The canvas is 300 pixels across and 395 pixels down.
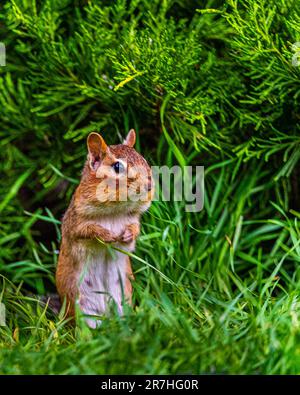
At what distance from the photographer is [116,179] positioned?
3502 mm

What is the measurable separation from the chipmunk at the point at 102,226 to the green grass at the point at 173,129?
6.0 inches

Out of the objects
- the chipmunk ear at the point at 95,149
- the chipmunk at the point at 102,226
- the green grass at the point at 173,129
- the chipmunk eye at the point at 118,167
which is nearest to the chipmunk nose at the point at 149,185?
the chipmunk at the point at 102,226

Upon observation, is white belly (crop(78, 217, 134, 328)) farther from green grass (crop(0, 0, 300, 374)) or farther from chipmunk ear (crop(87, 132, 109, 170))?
chipmunk ear (crop(87, 132, 109, 170))

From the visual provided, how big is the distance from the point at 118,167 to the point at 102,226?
0.31 metres

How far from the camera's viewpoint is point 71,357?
294cm

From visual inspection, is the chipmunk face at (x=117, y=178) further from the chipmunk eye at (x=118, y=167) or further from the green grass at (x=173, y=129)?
the green grass at (x=173, y=129)

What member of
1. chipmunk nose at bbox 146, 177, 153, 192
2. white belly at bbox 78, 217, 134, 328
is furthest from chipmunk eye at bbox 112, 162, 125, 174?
white belly at bbox 78, 217, 134, 328

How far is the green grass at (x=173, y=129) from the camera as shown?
3.90 metres

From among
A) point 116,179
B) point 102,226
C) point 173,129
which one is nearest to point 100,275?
point 102,226

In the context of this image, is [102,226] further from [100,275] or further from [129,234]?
[100,275]

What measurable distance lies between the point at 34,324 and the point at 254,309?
3.32 feet
